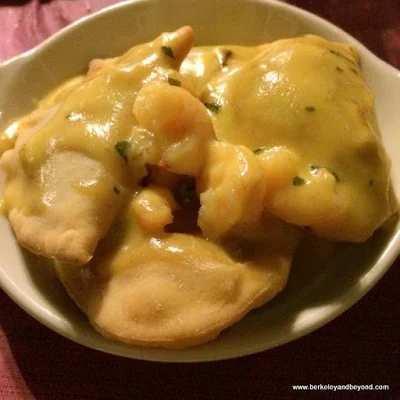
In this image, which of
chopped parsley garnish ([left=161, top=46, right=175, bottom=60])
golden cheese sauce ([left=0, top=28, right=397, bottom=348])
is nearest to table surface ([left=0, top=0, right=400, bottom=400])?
golden cheese sauce ([left=0, top=28, right=397, bottom=348])

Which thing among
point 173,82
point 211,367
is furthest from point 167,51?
point 211,367

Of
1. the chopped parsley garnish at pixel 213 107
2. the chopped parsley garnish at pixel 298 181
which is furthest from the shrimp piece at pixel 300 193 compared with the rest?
the chopped parsley garnish at pixel 213 107

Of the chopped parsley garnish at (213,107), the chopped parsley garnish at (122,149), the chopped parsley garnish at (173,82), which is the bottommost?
the chopped parsley garnish at (213,107)

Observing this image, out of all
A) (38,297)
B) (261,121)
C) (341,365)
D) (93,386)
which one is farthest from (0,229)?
(341,365)

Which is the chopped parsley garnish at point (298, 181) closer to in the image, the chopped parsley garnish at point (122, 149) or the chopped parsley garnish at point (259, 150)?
the chopped parsley garnish at point (259, 150)

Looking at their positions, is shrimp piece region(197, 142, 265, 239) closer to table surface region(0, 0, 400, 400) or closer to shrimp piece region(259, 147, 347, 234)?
shrimp piece region(259, 147, 347, 234)

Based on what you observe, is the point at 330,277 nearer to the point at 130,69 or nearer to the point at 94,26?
A: the point at 130,69

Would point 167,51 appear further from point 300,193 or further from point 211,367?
point 211,367

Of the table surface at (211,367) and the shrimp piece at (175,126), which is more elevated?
the shrimp piece at (175,126)
